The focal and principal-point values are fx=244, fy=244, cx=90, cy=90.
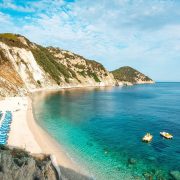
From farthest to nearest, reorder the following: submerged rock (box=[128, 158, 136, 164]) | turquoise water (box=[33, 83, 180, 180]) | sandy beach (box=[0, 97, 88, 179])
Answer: submerged rock (box=[128, 158, 136, 164]) < sandy beach (box=[0, 97, 88, 179]) < turquoise water (box=[33, 83, 180, 180])

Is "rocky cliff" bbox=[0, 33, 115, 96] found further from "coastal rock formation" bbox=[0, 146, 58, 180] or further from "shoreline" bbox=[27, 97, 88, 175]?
"coastal rock formation" bbox=[0, 146, 58, 180]

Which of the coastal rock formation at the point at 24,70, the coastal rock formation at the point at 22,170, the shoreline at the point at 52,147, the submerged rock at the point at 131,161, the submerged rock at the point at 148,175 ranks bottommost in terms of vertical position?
the submerged rock at the point at 148,175

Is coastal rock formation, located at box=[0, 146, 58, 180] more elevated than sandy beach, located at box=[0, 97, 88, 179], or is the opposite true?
coastal rock formation, located at box=[0, 146, 58, 180]

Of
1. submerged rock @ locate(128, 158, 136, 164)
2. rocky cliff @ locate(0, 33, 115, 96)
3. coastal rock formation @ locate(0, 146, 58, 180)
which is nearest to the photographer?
coastal rock formation @ locate(0, 146, 58, 180)

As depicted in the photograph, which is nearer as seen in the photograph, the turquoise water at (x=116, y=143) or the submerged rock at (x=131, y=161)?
the turquoise water at (x=116, y=143)

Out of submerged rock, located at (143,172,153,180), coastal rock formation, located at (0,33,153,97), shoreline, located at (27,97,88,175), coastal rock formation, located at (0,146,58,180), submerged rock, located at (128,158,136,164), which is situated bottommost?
submerged rock, located at (143,172,153,180)

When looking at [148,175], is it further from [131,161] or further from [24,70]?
[24,70]

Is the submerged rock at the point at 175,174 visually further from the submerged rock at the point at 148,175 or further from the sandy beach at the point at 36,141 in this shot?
the sandy beach at the point at 36,141

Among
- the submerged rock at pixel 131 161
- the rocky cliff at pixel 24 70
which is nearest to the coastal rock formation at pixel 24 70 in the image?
the rocky cliff at pixel 24 70

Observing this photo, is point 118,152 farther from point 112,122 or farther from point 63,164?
point 112,122

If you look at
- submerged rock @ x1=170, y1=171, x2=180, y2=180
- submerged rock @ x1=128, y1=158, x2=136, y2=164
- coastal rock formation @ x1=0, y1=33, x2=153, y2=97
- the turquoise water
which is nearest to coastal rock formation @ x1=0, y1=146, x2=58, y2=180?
the turquoise water

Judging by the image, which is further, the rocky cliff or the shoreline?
the rocky cliff
